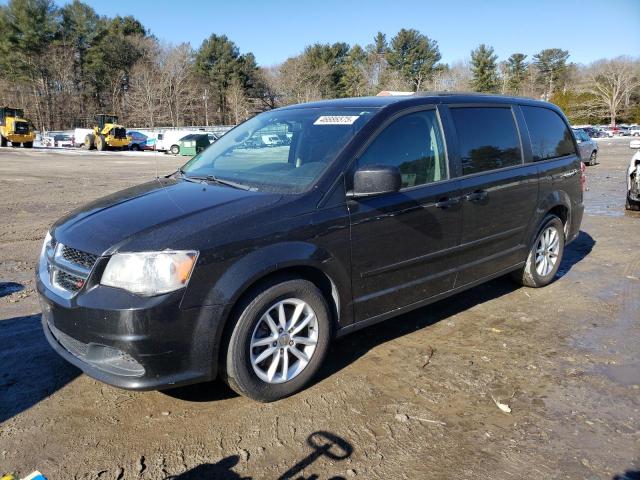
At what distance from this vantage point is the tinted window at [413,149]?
3.70 meters

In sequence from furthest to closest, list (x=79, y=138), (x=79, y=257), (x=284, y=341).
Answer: (x=79, y=138) → (x=284, y=341) → (x=79, y=257)

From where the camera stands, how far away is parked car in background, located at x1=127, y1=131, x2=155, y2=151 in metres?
41.7

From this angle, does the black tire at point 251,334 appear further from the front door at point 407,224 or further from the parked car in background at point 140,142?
the parked car in background at point 140,142

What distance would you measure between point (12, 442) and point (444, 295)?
3.10 m

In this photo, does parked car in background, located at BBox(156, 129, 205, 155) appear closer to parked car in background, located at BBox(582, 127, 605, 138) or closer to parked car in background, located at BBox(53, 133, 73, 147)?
parked car in background, located at BBox(53, 133, 73, 147)

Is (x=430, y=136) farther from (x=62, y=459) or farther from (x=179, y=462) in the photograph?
(x=62, y=459)

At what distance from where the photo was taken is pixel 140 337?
271cm

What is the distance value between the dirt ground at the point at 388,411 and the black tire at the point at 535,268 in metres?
0.54

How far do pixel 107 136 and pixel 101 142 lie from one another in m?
0.74


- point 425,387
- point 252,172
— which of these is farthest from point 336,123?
point 425,387

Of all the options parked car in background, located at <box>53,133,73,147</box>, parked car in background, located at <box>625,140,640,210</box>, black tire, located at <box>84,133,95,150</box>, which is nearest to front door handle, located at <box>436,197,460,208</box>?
parked car in background, located at <box>625,140,640,210</box>

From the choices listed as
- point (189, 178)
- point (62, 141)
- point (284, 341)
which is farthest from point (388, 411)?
point (62, 141)

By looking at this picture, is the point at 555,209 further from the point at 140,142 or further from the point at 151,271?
the point at 140,142

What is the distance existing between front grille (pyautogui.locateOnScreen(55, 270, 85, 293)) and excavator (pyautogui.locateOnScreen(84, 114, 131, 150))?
39.1 meters
